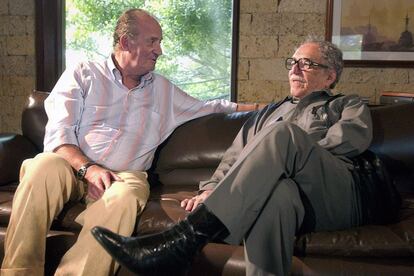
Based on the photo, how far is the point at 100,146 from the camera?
7.00 ft

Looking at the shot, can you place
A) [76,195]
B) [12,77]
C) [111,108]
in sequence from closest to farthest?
[76,195] → [111,108] → [12,77]

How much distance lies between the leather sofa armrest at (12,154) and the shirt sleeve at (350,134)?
1.45 meters

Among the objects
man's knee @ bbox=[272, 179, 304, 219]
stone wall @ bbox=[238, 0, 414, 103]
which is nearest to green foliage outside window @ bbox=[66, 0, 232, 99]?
stone wall @ bbox=[238, 0, 414, 103]

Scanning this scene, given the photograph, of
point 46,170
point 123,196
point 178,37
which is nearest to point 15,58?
point 178,37

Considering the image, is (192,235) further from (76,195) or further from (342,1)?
(342,1)

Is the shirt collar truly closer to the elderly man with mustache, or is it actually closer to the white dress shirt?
the white dress shirt

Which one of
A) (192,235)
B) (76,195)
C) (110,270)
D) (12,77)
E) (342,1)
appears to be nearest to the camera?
(192,235)

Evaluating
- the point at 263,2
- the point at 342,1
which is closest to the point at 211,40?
the point at 263,2

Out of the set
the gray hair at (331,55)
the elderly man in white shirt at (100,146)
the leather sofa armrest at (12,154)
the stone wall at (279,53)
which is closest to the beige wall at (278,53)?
the stone wall at (279,53)

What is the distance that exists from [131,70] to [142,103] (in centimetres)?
16

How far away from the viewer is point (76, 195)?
76.6 inches

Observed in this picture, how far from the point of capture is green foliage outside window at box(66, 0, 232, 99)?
10.9ft

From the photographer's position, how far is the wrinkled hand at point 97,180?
6.01ft

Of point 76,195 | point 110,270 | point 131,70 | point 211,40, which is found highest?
point 211,40
